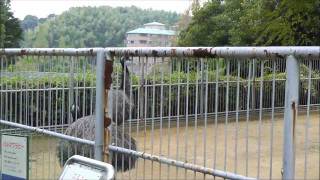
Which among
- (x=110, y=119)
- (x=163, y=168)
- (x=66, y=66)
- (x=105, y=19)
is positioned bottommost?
(x=163, y=168)

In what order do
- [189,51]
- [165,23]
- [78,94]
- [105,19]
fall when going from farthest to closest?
[165,23]
[105,19]
[78,94]
[189,51]

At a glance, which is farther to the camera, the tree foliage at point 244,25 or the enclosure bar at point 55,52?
the tree foliage at point 244,25

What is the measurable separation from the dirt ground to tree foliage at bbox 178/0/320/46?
258 inches

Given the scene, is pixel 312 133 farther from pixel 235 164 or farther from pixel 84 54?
pixel 84 54

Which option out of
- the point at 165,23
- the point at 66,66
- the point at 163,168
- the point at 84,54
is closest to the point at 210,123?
the point at 163,168

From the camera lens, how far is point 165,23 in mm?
81250

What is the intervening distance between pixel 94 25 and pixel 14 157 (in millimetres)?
67023

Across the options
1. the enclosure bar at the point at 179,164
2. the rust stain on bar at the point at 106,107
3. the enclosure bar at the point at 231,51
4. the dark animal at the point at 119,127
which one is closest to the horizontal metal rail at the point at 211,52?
the enclosure bar at the point at 231,51

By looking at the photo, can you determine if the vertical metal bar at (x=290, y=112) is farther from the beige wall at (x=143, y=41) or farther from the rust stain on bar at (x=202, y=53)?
the beige wall at (x=143, y=41)

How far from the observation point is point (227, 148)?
3.05 meters

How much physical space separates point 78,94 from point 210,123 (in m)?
1.57

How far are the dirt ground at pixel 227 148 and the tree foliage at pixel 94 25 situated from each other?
59470 mm

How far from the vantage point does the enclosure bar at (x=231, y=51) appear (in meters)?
2.60

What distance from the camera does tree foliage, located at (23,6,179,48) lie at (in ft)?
221
